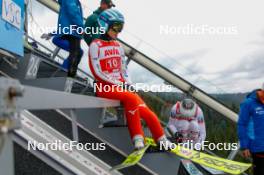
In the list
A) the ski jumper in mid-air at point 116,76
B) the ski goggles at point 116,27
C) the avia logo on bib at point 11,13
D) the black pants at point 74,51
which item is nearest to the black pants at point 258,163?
the ski jumper in mid-air at point 116,76

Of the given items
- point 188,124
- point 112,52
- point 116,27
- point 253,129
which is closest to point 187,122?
point 188,124

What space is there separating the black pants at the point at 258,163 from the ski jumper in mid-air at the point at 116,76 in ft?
3.89

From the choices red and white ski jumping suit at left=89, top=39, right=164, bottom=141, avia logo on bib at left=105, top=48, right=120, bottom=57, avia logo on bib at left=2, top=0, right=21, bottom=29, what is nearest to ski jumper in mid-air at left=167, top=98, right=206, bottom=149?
red and white ski jumping suit at left=89, top=39, right=164, bottom=141

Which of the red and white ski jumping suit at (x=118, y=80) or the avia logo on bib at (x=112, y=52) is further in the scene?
the avia logo on bib at (x=112, y=52)

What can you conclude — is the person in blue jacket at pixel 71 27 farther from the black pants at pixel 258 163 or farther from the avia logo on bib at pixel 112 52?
the black pants at pixel 258 163

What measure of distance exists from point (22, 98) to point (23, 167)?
1430mm

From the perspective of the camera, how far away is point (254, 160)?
187 inches

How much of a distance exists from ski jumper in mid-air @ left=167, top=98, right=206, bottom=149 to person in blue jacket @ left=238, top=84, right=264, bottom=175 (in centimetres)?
115

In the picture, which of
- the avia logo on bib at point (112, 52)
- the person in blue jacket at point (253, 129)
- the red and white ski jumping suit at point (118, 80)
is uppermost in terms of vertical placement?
the avia logo on bib at point (112, 52)

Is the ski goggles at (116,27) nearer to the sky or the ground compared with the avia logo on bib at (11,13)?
nearer to the ground

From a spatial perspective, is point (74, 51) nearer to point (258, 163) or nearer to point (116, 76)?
point (116, 76)

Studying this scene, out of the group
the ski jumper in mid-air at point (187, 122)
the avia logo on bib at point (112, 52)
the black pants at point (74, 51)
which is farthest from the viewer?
the ski jumper in mid-air at point (187, 122)

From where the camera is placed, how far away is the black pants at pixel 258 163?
4.64 m

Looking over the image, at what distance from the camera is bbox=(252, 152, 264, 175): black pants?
464cm
